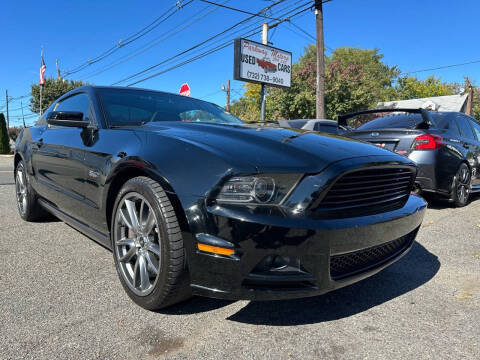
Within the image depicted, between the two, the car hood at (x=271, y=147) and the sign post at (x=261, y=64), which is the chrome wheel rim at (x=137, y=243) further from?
the sign post at (x=261, y=64)

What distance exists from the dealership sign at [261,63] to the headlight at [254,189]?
11.4 m

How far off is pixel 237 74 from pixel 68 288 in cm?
1112

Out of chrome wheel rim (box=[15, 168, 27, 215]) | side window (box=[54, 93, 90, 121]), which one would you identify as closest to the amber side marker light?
side window (box=[54, 93, 90, 121])

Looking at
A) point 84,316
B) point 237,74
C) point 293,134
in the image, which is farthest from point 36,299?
point 237,74

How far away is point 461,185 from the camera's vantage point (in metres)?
4.85

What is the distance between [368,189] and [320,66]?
10791 mm

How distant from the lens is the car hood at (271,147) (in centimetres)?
168

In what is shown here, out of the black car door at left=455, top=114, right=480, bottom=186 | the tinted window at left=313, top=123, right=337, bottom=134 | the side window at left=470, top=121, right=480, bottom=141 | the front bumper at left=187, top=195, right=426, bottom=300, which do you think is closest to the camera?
the front bumper at left=187, top=195, right=426, bottom=300

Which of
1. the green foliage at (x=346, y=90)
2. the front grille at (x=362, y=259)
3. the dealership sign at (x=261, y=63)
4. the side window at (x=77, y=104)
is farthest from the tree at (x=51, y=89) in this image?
the front grille at (x=362, y=259)

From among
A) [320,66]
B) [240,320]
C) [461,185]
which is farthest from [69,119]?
[320,66]

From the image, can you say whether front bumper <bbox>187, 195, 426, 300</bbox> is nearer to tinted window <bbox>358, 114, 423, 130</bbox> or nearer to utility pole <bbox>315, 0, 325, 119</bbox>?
tinted window <bbox>358, 114, 423, 130</bbox>

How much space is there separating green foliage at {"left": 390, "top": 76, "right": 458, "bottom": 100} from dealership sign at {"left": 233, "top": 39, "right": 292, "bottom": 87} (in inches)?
1672

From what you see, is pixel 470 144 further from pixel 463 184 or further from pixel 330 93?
pixel 330 93

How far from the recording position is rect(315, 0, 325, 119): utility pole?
1163cm
